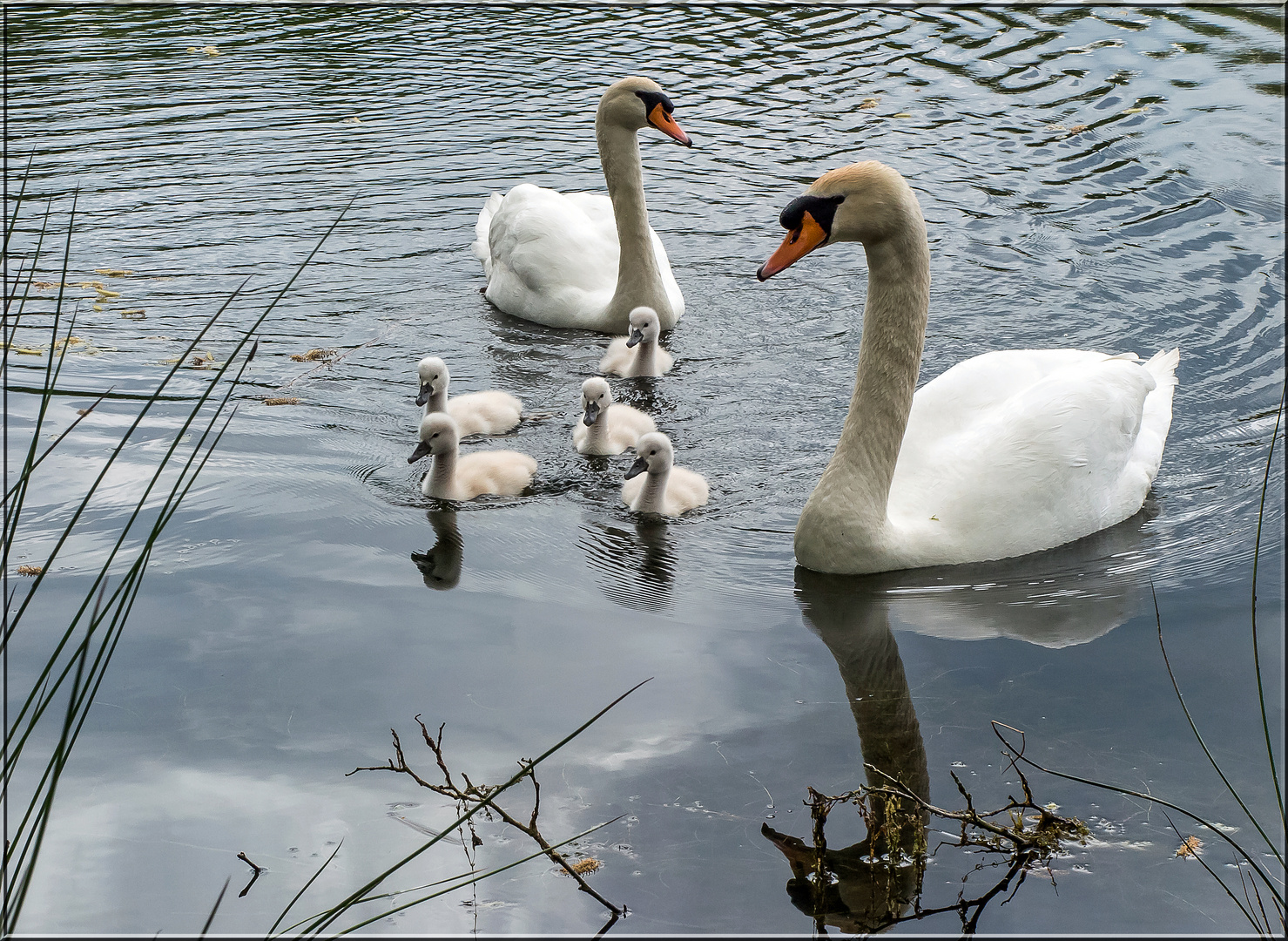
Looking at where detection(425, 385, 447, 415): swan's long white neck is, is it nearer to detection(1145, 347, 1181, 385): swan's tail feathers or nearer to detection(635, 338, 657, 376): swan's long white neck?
detection(635, 338, 657, 376): swan's long white neck

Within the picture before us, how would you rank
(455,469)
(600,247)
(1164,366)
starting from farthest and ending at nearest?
(600,247) < (1164,366) < (455,469)

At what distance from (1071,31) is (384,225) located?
8.32 metres

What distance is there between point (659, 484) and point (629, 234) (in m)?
2.92

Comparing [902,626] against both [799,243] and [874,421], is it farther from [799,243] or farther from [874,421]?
[799,243]

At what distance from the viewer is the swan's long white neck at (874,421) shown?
5.07 meters

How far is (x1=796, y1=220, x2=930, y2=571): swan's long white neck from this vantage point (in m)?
5.07

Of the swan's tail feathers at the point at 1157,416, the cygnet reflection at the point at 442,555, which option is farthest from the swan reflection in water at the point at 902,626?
the cygnet reflection at the point at 442,555

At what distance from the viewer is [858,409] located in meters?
5.23

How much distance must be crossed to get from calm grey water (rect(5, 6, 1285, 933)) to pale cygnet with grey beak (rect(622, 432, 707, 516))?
0.10 meters

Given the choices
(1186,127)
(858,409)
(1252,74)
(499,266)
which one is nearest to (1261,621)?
Result: (858,409)

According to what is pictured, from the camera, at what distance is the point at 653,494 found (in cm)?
595

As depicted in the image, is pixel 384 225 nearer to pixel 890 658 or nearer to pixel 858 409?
pixel 858 409

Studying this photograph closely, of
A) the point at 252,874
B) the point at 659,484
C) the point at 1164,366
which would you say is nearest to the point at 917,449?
the point at 659,484

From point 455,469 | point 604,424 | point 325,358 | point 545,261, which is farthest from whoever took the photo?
point 545,261
